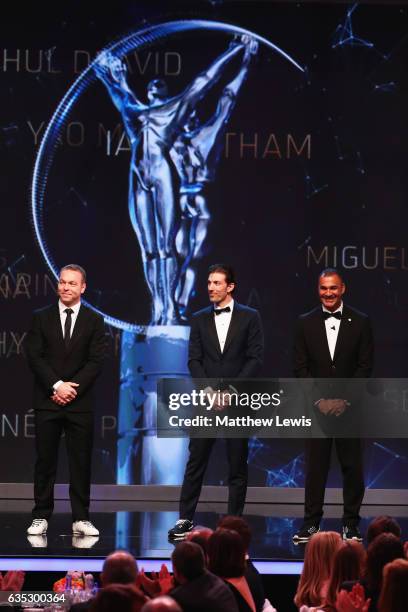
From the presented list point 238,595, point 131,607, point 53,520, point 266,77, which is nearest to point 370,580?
point 238,595

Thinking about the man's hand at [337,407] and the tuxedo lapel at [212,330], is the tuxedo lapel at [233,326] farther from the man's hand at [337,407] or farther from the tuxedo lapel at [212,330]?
the man's hand at [337,407]

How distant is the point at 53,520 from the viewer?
7.83m

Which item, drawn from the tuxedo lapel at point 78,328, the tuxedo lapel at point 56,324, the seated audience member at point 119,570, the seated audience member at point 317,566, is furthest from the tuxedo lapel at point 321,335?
the seated audience member at point 119,570

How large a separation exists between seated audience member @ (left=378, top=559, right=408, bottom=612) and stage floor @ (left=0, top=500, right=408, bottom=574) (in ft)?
8.67

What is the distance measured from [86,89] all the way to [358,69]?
2167mm

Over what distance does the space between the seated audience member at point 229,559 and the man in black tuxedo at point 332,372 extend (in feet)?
8.94

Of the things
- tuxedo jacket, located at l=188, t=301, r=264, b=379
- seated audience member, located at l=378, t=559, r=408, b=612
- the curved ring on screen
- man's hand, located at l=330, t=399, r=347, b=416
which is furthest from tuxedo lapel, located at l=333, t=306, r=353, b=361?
seated audience member, located at l=378, t=559, r=408, b=612

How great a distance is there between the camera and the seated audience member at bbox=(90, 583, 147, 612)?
3.31m

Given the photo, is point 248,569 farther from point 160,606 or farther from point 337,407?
point 337,407

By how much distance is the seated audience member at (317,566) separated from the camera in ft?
15.1

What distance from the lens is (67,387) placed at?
6980mm

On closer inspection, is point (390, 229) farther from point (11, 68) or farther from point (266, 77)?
point (11, 68)

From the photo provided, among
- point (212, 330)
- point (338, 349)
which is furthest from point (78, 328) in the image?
point (338, 349)

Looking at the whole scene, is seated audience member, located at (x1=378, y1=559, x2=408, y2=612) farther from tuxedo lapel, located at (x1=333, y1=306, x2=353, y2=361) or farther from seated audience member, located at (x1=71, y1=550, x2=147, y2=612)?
tuxedo lapel, located at (x1=333, y1=306, x2=353, y2=361)
